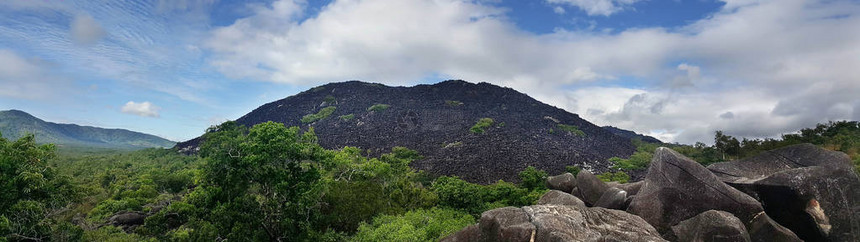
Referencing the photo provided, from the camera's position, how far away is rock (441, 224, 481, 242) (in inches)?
552

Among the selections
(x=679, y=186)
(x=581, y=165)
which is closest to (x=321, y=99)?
(x=581, y=165)

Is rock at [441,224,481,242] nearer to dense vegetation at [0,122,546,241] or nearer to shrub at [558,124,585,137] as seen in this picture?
dense vegetation at [0,122,546,241]

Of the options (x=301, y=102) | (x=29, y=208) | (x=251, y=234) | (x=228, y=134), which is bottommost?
(x=251, y=234)

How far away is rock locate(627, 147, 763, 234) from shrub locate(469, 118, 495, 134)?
76781 mm

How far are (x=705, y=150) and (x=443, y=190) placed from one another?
48.9 m

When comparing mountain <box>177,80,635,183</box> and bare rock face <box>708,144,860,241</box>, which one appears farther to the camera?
mountain <box>177,80,635,183</box>

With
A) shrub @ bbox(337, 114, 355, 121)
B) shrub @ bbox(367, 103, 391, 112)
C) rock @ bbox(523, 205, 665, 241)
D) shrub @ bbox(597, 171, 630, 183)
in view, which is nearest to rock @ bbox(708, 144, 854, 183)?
rock @ bbox(523, 205, 665, 241)

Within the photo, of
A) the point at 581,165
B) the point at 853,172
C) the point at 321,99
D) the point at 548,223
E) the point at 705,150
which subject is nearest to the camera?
the point at 548,223

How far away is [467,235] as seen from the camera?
14.3 metres

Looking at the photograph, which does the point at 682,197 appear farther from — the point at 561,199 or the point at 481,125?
the point at 481,125

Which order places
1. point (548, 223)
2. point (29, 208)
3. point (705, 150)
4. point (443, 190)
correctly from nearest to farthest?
point (548, 223) → point (29, 208) → point (443, 190) → point (705, 150)

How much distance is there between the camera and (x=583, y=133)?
10831 centimetres

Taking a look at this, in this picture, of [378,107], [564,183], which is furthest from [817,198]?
[378,107]

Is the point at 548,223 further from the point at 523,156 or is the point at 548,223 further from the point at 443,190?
the point at 523,156
